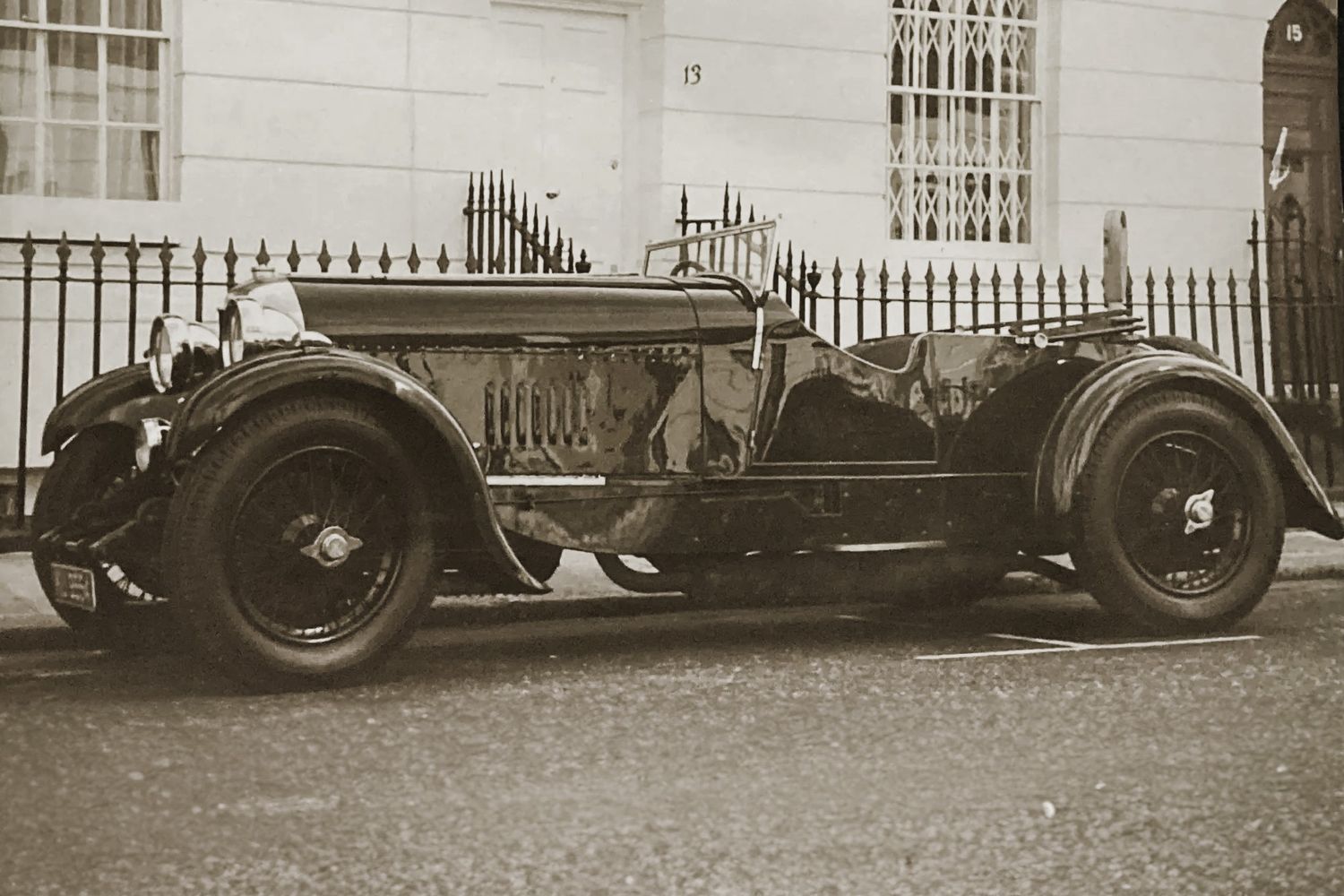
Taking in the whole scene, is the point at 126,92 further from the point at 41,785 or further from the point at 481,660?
the point at 41,785

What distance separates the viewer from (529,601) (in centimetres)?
744

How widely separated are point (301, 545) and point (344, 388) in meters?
0.49

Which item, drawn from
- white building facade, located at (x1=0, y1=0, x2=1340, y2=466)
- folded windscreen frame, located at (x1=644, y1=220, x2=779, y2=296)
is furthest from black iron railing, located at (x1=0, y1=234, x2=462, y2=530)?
folded windscreen frame, located at (x1=644, y1=220, x2=779, y2=296)

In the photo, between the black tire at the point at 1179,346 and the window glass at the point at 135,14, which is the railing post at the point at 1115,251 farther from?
the window glass at the point at 135,14

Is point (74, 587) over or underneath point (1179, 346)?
underneath

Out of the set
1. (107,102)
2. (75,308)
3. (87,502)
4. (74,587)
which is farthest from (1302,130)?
(74,587)

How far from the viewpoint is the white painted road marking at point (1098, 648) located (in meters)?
6.52

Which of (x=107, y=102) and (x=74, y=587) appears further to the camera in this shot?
(x=107, y=102)

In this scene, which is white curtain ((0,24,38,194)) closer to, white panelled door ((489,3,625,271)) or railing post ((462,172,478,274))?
railing post ((462,172,478,274))

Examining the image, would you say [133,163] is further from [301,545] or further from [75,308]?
[301,545]

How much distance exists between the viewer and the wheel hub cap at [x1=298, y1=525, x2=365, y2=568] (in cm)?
566

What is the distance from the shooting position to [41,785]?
4.51m

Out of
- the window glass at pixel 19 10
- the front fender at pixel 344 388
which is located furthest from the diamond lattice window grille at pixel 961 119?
the front fender at pixel 344 388

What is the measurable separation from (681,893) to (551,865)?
0.32 m
